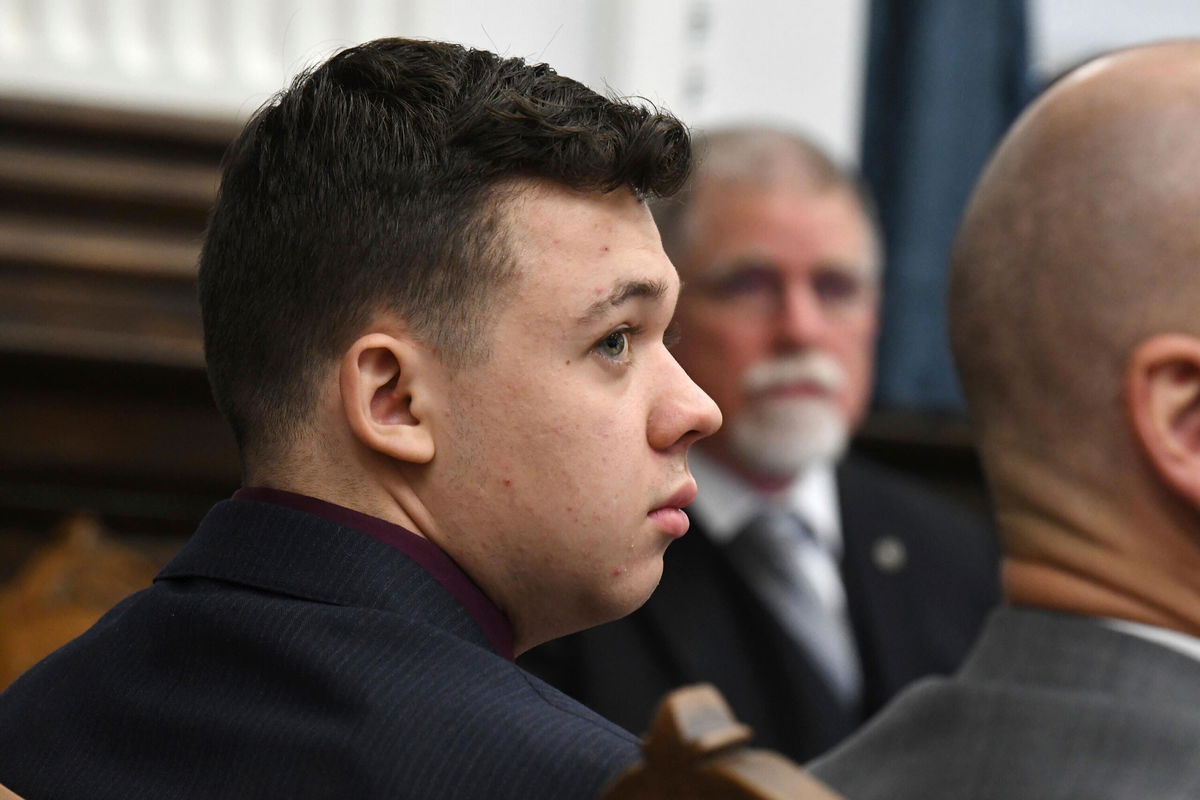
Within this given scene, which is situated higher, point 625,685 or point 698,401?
point 698,401

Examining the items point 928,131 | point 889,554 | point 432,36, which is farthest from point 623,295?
point 928,131

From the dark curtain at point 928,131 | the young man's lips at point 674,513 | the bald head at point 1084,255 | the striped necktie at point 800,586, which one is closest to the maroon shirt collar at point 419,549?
the young man's lips at point 674,513

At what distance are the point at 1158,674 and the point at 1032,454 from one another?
196mm

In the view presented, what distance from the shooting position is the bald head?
112 cm

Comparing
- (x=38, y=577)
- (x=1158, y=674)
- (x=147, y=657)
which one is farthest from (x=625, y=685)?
(x=147, y=657)

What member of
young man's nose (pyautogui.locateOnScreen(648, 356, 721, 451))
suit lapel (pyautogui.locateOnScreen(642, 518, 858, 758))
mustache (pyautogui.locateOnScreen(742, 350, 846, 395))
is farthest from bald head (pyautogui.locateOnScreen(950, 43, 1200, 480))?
mustache (pyautogui.locateOnScreen(742, 350, 846, 395))

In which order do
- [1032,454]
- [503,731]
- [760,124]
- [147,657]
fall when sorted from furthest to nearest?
[760,124] < [1032,454] < [147,657] < [503,731]

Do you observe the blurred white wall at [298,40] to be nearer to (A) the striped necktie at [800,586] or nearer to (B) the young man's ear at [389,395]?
(A) the striped necktie at [800,586]

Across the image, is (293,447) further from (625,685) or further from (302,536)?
(625,685)

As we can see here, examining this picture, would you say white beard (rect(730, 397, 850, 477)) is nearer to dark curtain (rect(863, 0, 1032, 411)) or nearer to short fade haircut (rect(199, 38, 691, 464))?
dark curtain (rect(863, 0, 1032, 411))

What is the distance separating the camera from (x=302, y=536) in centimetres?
94

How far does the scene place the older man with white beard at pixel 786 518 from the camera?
8.18 ft

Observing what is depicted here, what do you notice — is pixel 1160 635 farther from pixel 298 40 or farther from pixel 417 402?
pixel 298 40

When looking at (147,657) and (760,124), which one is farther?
(760,124)
